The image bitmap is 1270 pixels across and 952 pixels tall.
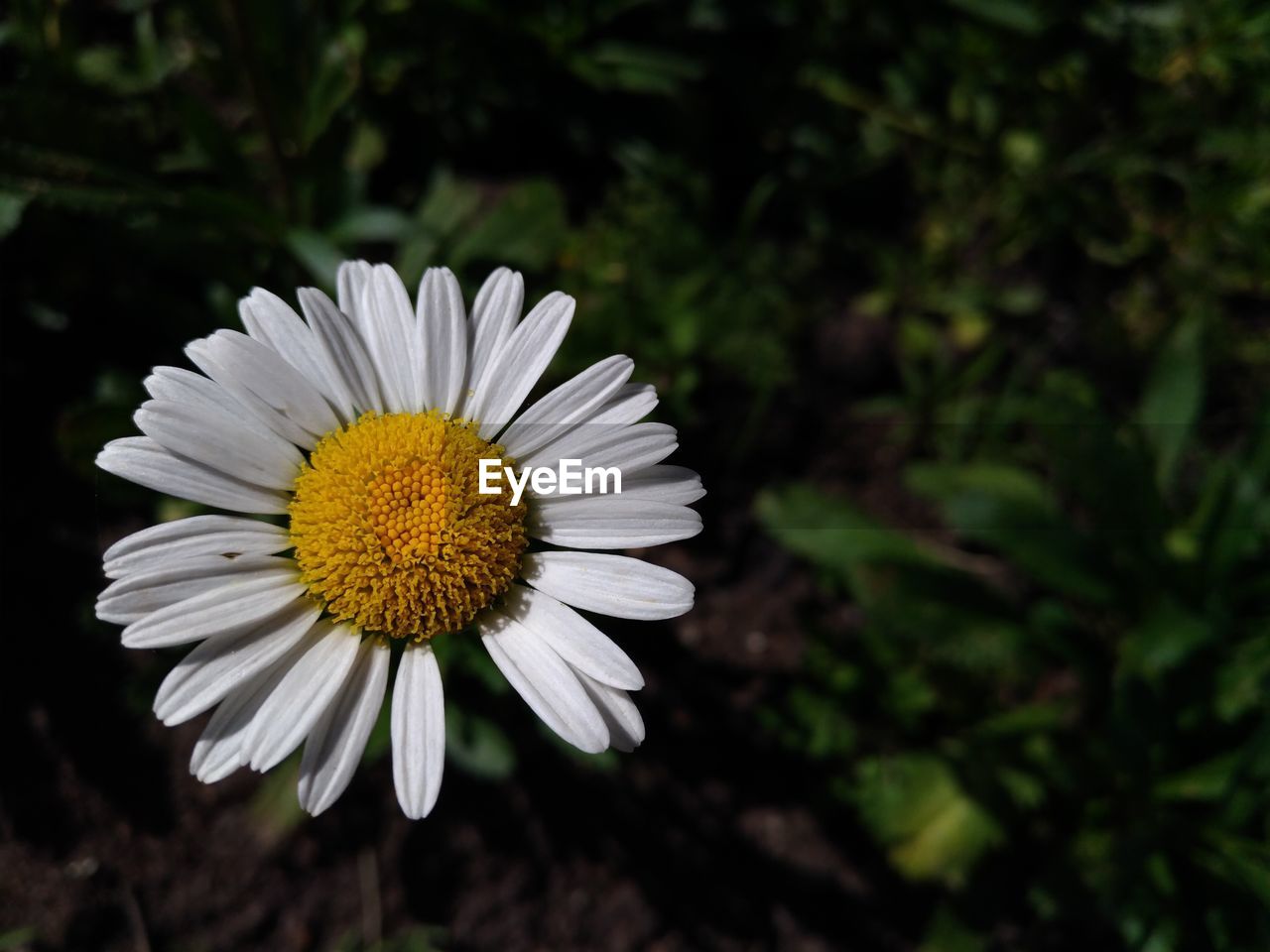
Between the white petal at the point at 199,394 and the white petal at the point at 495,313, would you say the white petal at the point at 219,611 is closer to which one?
the white petal at the point at 199,394

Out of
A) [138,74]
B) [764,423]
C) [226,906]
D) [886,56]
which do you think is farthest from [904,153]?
[226,906]

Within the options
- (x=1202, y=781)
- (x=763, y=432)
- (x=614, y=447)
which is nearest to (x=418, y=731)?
(x=614, y=447)

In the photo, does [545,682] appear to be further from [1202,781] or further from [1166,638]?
[1202,781]

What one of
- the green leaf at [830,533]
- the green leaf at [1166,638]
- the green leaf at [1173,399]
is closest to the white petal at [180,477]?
the green leaf at [830,533]

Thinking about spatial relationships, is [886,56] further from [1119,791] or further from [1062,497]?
[1119,791]

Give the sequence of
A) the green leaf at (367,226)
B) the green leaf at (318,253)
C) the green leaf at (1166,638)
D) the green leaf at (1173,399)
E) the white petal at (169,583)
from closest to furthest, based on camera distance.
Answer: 1. the white petal at (169,583)
2. the green leaf at (318,253)
3. the green leaf at (367,226)
4. the green leaf at (1166,638)
5. the green leaf at (1173,399)
